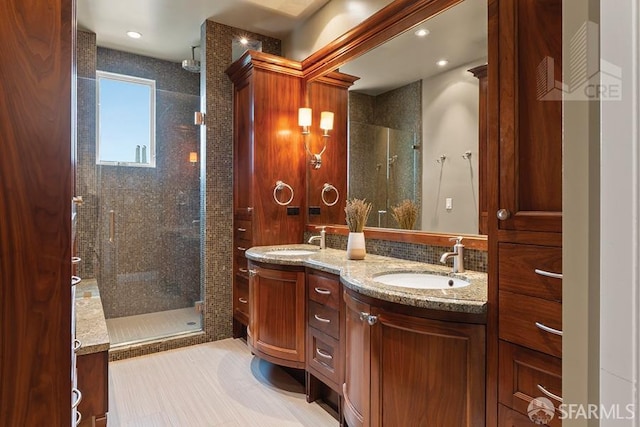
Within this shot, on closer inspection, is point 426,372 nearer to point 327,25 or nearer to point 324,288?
point 324,288

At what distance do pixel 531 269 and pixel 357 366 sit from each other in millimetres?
902

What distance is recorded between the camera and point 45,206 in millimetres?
891

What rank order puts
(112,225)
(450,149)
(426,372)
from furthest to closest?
(112,225) → (450,149) → (426,372)

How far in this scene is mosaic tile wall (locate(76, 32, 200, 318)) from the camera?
362cm

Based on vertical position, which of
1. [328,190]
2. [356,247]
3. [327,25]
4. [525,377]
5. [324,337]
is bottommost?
[324,337]

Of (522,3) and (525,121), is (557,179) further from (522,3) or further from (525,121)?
(522,3)

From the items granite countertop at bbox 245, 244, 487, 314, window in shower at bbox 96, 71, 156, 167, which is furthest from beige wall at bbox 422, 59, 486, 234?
window in shower at bbox 96, 71, 156, 167

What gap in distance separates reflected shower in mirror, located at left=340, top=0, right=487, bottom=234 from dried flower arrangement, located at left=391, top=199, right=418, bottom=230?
0.03m

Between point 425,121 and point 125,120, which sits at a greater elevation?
point 125,120

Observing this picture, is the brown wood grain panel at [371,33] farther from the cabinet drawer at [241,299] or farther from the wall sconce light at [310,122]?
the cabinet drawer at [241,299]

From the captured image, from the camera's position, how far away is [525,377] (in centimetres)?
114

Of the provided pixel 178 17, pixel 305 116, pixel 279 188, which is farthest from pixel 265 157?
pixel 178 17

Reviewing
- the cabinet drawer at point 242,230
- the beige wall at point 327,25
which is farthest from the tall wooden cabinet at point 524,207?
the cabinet drawer at point 242,230

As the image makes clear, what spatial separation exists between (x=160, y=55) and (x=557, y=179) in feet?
13.8
